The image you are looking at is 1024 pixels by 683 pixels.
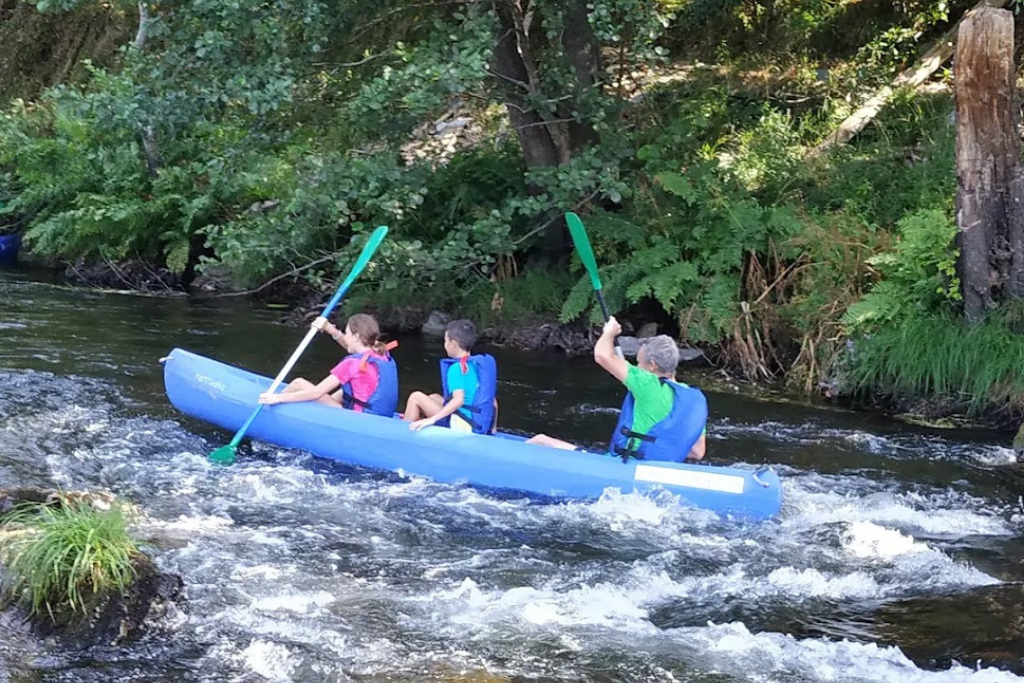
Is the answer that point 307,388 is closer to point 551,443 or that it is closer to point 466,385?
point 466,385

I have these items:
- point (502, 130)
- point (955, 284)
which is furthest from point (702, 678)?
point (502, 130)

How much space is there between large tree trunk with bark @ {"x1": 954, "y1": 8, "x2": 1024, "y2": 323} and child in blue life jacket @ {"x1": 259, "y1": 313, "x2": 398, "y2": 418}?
3936mm

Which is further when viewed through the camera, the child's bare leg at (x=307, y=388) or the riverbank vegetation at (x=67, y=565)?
the child's bare leg at (x=307, y=388)

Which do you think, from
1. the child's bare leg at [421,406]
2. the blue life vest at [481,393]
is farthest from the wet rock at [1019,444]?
the child's bare leg at [421,406]

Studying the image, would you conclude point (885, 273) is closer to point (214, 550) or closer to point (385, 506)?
point (385, 506)

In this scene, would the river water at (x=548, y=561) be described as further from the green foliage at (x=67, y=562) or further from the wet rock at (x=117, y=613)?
the green foliage at (x=67, y=562)

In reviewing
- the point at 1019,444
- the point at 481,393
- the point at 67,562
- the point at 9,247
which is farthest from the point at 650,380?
the point at 9,247

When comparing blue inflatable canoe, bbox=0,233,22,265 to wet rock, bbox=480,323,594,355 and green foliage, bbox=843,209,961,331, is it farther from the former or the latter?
green foliage, bbox=843,209,961,331

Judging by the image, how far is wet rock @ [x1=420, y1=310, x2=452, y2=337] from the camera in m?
10.5

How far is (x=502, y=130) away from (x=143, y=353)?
14.4ft

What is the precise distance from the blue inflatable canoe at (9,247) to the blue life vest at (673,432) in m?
11.0

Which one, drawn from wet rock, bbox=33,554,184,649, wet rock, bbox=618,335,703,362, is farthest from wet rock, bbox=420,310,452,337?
wet rock, bbox=33,554,184,649

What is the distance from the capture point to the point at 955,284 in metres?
7.66

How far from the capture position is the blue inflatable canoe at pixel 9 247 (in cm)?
1427
